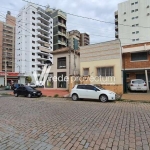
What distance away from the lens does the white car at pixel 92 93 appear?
535 inches

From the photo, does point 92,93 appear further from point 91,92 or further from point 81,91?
point 81,91

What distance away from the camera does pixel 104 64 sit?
780 inches

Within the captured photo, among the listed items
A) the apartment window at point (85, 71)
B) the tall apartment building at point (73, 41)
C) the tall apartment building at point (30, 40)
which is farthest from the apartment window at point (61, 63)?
the tall apartment building at point (30, 40)

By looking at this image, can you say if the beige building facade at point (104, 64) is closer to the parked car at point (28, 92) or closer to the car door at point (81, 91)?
the car door at point (81, 91)

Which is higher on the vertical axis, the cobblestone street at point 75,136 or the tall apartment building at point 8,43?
the tall apartment building at point 8,43

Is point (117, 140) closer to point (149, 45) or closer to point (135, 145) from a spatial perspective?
point (135, 145)

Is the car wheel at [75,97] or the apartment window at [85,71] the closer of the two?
the car wheel at [75,97]

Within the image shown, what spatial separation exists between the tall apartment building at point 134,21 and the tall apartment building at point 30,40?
3188 cm

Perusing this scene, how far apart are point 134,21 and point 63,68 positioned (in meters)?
33.7

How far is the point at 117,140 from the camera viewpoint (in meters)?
4.48

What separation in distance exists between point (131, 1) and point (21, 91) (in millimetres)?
44815

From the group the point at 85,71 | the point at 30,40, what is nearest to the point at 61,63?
the point at 85,71

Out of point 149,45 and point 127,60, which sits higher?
point 149,45

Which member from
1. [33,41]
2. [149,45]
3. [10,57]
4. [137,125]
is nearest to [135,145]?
[137,125]
